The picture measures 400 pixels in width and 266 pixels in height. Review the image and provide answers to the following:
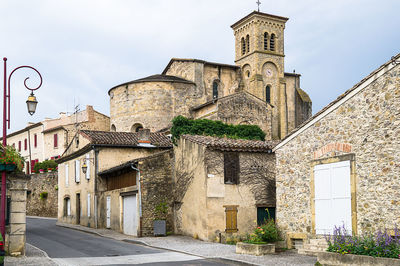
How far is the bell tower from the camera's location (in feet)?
160

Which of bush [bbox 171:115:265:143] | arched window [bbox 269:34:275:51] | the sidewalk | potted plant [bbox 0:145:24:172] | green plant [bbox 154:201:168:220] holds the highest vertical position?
arched window [bbox 269:34:275:51]

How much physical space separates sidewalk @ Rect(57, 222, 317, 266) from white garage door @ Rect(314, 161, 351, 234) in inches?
45.7

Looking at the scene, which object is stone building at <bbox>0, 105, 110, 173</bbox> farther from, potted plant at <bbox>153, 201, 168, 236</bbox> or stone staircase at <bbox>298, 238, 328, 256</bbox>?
stone staircase at <bbox>298, 238, 328, 256</bbox>

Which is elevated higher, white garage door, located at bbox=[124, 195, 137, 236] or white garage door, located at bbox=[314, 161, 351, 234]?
white garage door, located at bbox=[314, 161, 351, 234]

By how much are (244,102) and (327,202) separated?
24.7 metres

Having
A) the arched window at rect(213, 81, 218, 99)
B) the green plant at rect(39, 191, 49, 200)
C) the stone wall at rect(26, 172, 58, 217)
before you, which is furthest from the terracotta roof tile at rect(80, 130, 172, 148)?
the arched window at rect(213, 81, 218, 99)

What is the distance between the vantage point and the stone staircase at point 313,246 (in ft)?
45.0

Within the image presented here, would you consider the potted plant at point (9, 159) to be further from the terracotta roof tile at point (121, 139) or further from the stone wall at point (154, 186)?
the terracotta roof tile at point (121, 139)

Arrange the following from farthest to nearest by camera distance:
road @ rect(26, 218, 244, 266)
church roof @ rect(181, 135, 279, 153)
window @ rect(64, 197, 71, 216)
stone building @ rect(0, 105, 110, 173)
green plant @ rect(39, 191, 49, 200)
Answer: stone building @ rect(0, 105, 110, 173) → green plant @ rect(39, 191, 49, 200) → window @ rect(64, 197, 71, 216) → church roof @ rect(181, 135, 279, 153) → road @ rect(26, 218, 244, 266)

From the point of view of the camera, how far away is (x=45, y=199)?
41125 mm

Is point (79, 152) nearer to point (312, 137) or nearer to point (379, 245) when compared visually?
point (312, 137)

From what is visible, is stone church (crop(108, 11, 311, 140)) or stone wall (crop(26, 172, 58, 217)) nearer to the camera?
stone church (crop(108, 11, 311, 140))

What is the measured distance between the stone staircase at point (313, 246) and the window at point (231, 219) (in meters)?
5.23

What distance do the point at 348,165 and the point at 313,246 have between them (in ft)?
9.17
